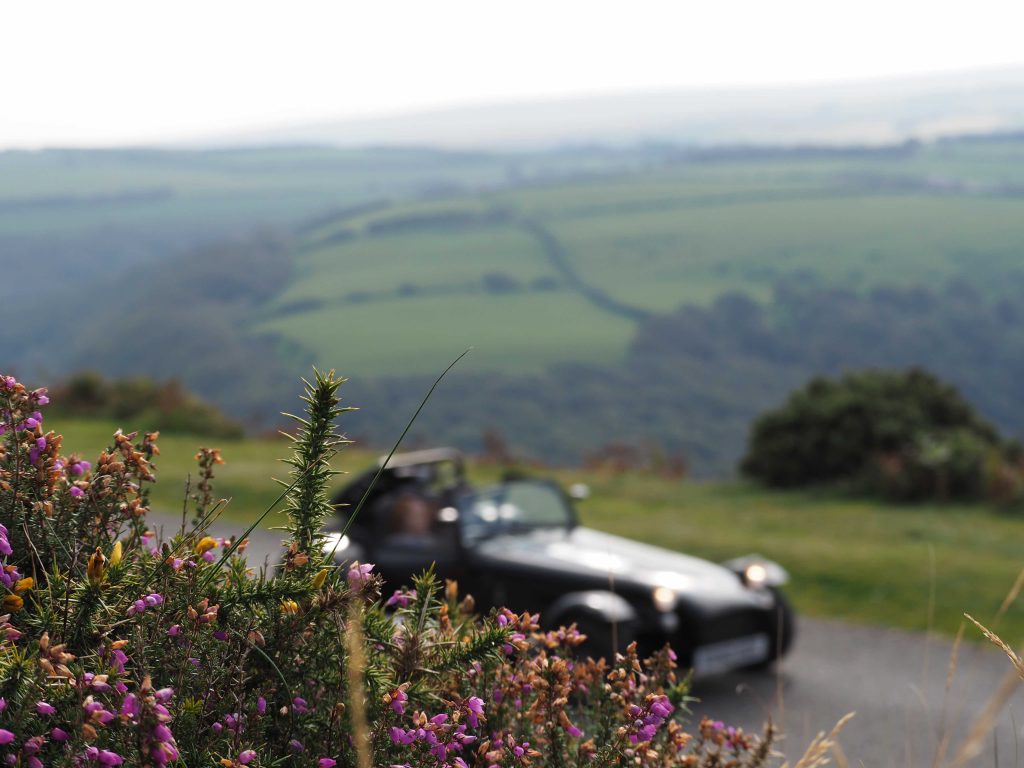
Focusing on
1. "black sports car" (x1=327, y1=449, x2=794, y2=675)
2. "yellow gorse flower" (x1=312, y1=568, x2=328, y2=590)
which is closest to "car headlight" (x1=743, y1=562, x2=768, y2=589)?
"black sports car" (x1=327, y1=449, x2=794, y2=675)

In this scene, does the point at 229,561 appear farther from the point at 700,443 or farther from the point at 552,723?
the point at 700,443

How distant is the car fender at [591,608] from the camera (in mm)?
8031

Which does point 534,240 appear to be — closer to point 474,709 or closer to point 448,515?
point 448,515

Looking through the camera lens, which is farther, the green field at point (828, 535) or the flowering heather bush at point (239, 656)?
the green field at point (828, 535)

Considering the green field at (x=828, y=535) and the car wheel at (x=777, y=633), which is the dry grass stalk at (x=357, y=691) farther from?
the car wheel at (x=777, y=633)

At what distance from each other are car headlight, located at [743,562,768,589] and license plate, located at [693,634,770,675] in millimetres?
387

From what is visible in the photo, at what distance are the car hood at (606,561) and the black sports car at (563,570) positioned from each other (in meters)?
0.01

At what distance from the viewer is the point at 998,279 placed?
104 meters

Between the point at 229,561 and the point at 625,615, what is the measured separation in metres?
6.27

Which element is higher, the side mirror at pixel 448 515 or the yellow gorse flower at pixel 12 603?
the yellow gorse flower at pixel 12 603

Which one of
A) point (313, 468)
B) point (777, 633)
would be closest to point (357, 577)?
point (313, 468)

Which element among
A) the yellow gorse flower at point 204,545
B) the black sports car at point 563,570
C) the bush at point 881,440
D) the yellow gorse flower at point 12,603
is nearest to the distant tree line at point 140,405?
the bush at point 881,440

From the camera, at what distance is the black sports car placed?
827 cm

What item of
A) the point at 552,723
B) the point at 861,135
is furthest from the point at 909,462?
the point at 861,135
